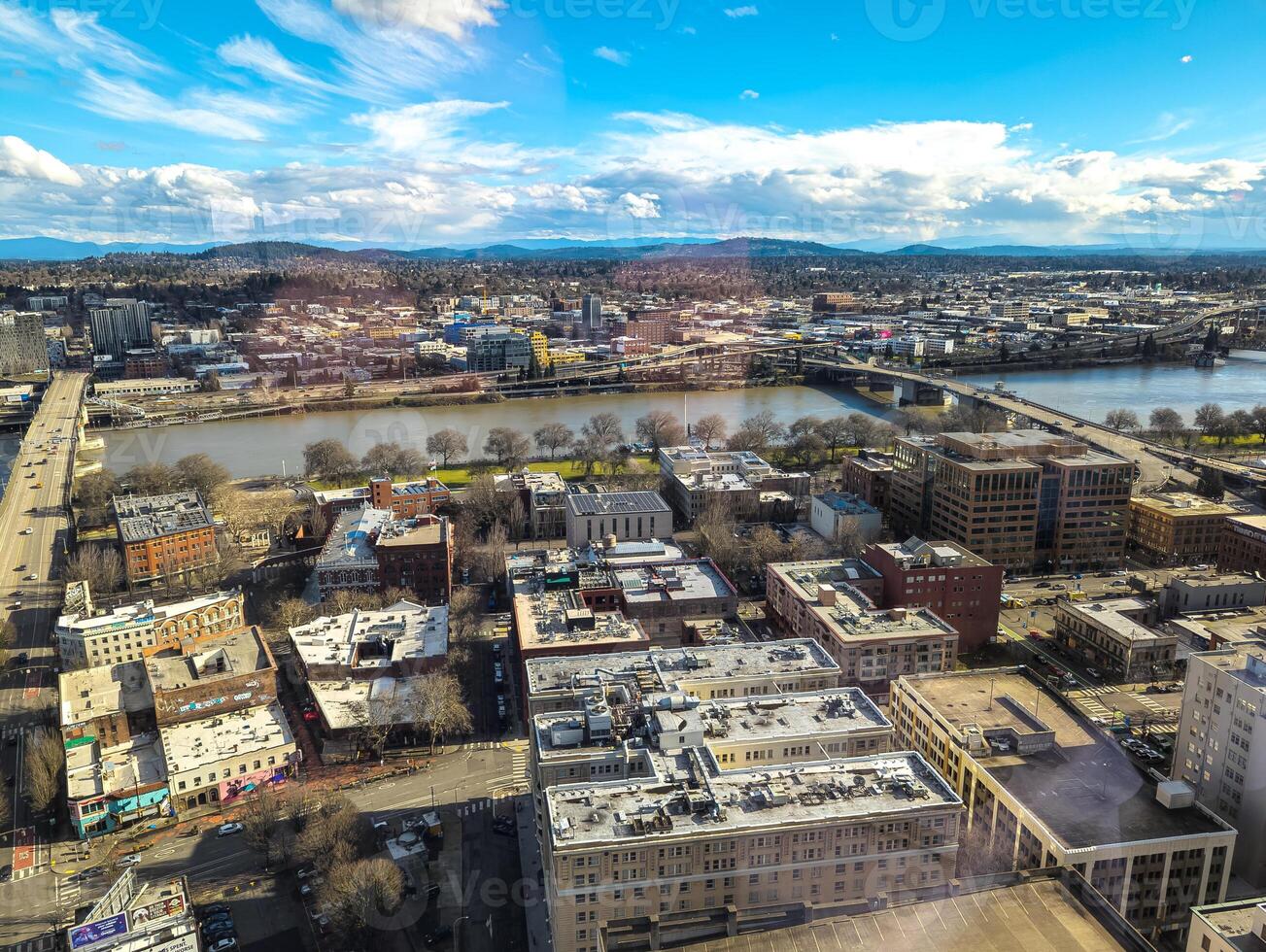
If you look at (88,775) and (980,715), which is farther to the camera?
(88,775)

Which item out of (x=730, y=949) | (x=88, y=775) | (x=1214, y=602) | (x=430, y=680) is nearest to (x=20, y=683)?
(x=88, y=775)

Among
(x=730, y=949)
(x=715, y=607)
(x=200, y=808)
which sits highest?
(x=730, y=949)

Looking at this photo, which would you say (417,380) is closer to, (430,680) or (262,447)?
(262,447)

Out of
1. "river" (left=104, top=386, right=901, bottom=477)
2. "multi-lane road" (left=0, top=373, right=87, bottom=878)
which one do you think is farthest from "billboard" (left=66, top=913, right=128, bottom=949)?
"river" (left=104, top=386, right=901, bottom=477)

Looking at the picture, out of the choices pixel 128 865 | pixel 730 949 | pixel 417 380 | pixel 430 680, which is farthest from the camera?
pixel 417 380

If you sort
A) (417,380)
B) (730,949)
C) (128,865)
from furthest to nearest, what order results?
(417,380) < (128,865) < (730,949)

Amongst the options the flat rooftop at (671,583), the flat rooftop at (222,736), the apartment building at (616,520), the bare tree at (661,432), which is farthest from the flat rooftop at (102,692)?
the bare tree at (661,432)

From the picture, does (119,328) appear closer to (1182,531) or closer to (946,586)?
(946,586)

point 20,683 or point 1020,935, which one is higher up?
point 1020,935
